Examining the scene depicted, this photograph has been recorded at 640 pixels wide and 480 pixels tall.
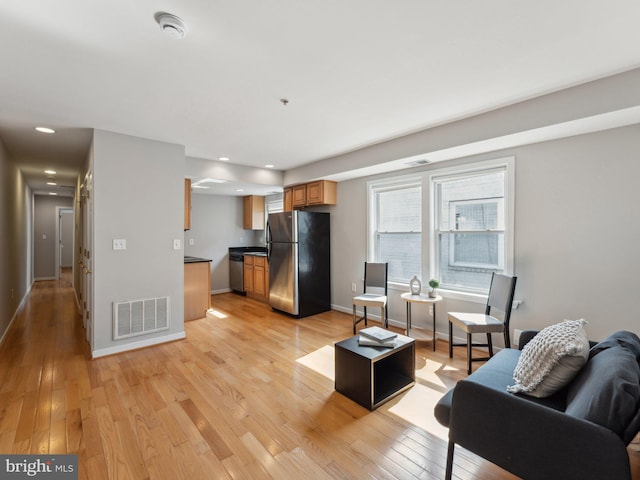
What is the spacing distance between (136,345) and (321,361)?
2158 millimetres

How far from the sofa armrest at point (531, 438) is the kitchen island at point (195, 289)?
4.06 meters

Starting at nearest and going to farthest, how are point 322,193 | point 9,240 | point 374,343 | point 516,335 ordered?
point 374,343
point 516,335
point 9,240
point 322,193

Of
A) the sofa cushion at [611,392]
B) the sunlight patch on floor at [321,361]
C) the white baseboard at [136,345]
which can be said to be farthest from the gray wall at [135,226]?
the sofa cushion at [611,392]

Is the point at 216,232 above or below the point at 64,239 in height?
above

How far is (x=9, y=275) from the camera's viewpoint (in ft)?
13.6

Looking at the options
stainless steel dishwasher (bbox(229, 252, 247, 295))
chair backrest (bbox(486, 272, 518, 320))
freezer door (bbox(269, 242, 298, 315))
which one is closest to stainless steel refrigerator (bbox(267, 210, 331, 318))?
freezer door (bbox(269, 242, 298, 315))

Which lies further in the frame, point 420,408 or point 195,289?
point 195,289

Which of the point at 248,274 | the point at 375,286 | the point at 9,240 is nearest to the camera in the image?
the point at 9,240

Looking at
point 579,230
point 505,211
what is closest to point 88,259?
point 505,211

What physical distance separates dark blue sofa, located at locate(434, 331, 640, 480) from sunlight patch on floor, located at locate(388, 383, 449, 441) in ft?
1.76

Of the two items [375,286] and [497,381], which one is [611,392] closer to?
[497,381]

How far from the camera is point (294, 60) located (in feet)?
6.39

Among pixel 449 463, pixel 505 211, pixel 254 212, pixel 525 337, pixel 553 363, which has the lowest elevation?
pixel 449 463

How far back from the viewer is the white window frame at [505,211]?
3137mm
